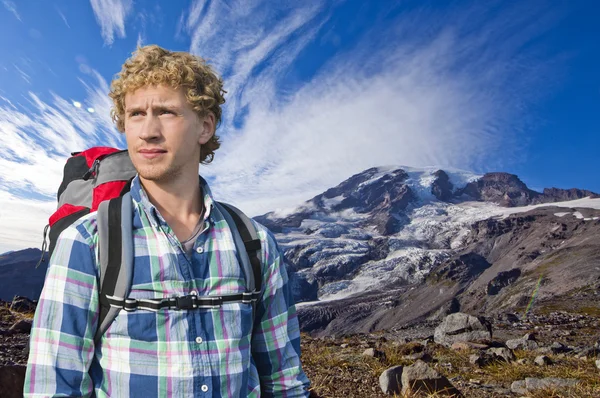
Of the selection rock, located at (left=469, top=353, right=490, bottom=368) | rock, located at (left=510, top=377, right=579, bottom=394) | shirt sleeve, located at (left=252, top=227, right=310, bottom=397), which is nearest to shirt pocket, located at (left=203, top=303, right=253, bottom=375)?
shirt sleeve, located at (left=252, top=227, right=310, bottom=397)

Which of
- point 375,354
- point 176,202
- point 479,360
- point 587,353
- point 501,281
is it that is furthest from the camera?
point 501,281

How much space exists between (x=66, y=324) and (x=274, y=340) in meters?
1.18

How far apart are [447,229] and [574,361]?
186740mm

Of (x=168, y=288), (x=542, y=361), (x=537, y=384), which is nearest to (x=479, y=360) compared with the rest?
(x=542, y=361)

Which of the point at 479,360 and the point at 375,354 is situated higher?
the point at 375,354

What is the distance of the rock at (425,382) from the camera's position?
6.04 m

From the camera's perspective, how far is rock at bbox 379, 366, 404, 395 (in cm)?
646

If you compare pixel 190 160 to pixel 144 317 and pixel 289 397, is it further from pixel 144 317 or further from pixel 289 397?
pixel 289 397

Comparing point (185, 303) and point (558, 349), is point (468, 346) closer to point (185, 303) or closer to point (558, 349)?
point (558, 349)

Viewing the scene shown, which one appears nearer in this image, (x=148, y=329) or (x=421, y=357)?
(x=148, y=329)

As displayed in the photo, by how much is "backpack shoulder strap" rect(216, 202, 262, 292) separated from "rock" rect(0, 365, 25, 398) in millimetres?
2313

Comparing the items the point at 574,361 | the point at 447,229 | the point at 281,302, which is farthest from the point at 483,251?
the point at 281,302

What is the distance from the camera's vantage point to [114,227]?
2.15 metres

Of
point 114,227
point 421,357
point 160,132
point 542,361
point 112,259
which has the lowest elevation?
point 542,361
